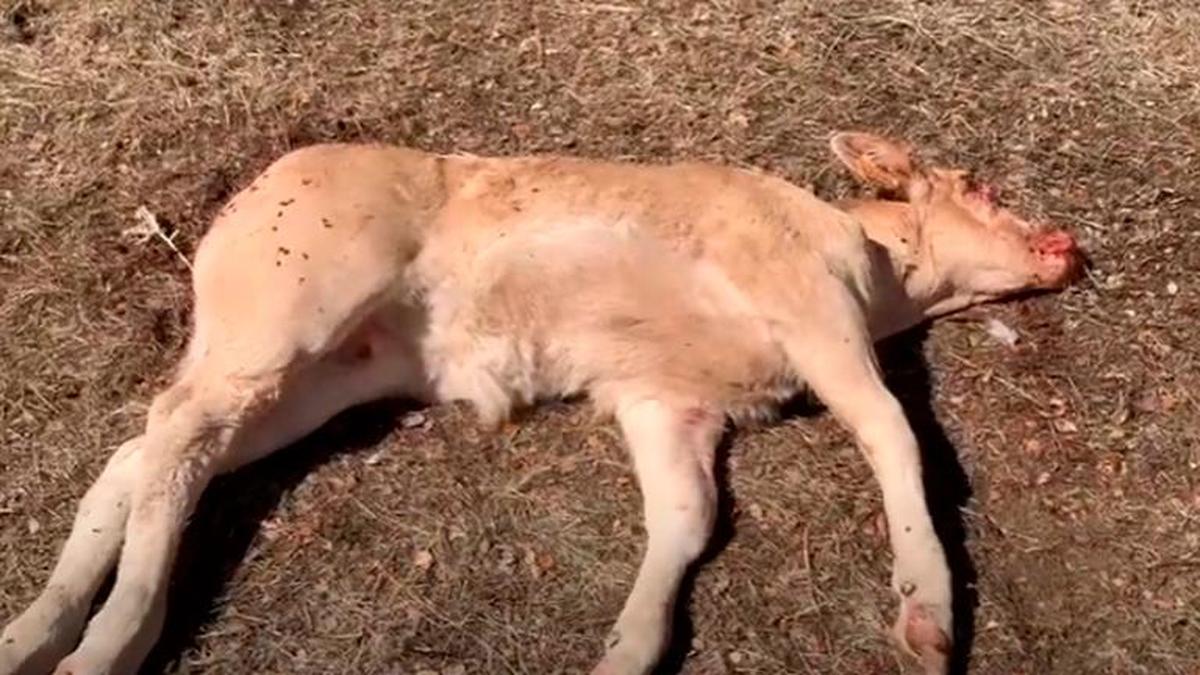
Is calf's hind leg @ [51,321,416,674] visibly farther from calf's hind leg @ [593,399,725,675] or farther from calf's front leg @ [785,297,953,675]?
calf's front leg @ [785,297,953,675]

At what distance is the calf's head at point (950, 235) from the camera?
5324 millimetres

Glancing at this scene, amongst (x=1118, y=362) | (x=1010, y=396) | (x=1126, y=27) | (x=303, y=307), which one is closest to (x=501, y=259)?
(x=303, y=307)

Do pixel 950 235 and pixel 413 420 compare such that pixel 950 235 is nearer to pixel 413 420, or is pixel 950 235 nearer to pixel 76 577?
pixel 413 420

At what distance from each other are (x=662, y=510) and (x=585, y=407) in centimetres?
49

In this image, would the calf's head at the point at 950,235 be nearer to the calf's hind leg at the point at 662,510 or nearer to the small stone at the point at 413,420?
the calf's hind leg at the point at 662,510

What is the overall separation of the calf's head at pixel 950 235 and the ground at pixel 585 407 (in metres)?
0.11

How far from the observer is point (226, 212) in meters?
4.90

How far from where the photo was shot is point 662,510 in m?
4.76

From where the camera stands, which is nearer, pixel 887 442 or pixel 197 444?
pixel 197 444

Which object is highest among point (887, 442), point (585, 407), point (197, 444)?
point (197, 444)

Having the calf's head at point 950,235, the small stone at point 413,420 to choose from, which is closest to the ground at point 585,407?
the small stone at point 413,420

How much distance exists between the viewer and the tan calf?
4.55m

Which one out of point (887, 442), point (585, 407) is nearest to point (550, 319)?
point (585, 407)

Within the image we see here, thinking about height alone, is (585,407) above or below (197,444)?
below
